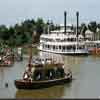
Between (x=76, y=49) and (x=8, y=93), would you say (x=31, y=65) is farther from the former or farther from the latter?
(x=76, y=49)

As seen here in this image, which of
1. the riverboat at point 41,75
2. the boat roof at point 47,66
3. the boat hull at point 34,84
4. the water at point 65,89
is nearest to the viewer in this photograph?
the water at point 65,89

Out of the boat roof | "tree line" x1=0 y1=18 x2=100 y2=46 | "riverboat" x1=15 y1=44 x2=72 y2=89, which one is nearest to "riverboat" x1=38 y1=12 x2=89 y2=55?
"tree line" x1=0 y1=18 x2=100 y2=46

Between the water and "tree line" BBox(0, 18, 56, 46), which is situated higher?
"tree line" BBox(0, 18, 56, 46)

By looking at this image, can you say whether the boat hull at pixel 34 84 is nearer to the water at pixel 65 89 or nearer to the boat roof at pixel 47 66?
the water at pixel 65 89

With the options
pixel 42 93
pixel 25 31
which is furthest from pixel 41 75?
pixel 25 31

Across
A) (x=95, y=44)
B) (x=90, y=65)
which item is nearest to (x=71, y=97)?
(x=90, y=65)

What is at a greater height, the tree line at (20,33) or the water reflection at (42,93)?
the tree line at (20,33)

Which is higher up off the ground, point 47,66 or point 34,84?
point 47,66

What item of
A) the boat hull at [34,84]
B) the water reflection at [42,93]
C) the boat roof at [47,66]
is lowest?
the water reflection at [42,93]

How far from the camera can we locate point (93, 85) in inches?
1238

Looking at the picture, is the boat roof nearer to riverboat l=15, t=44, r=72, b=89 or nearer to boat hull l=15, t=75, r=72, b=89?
riverboat l=15, t=44, r=72, b=89

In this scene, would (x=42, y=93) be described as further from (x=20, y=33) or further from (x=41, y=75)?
(x=20, y=33)

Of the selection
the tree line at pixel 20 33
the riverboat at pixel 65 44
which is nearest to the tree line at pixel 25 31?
the tree line at pixel 20 33

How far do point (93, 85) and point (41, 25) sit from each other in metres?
65.8
